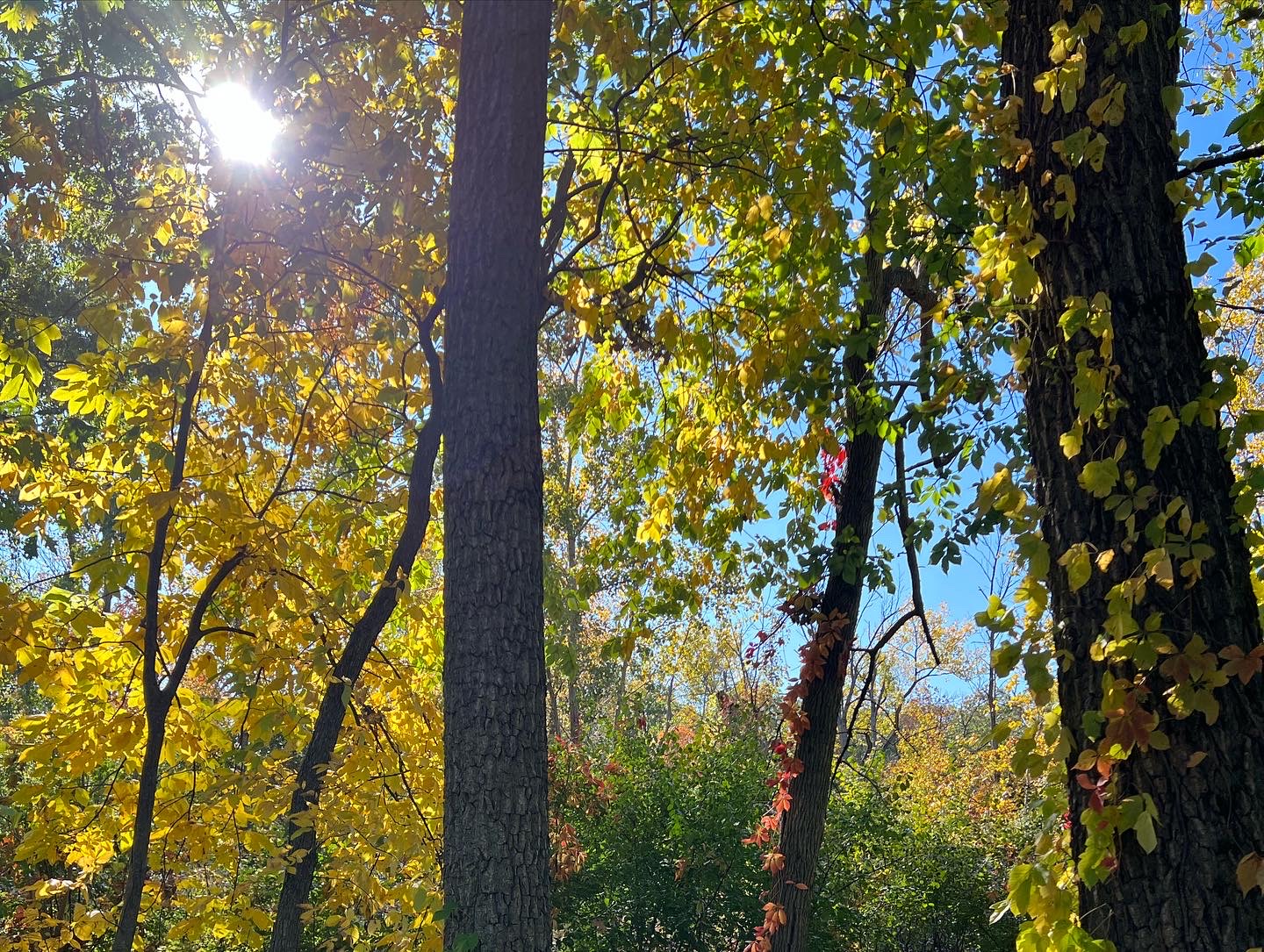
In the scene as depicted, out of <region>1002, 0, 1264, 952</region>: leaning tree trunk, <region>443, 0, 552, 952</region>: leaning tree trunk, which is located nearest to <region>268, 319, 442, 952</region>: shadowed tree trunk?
<region>443, 0, 552, 952</region>: leaning tree trunk

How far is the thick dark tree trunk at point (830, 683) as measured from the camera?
464cm

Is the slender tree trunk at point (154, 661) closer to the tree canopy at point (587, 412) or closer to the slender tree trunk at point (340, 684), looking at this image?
the tree canopy at point (587, 412)

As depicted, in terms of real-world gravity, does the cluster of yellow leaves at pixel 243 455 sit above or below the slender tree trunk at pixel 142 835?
above

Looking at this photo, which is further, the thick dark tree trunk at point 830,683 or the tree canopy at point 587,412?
the thick dark tree trunk at point 830,683

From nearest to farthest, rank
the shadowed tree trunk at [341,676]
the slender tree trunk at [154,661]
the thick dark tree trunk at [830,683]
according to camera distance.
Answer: the slender tree trunk at [154,661], the shadowed tree trunk at [341,676], the thick dark tree trunk at [830,683]

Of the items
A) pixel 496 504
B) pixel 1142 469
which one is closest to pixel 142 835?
→ pixel 496 504

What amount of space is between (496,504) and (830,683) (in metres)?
3.32

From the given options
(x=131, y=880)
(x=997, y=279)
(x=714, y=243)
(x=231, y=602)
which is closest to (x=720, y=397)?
(x=714, y=243)

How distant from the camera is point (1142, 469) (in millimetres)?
2092

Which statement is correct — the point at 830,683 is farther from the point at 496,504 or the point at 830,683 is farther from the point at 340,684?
the point at 496,504

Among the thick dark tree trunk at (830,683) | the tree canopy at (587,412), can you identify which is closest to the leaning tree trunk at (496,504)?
the tree canopy at (587,412)

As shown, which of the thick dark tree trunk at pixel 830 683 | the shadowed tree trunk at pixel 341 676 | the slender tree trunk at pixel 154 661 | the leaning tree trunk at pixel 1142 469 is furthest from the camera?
the thick dark tree trunk at pixel 830 683

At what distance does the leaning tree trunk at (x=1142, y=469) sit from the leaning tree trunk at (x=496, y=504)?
136cm

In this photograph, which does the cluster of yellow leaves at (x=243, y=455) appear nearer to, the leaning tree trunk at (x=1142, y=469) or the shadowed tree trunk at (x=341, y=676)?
the shadowed tree trunk at (x=341, y=676)
